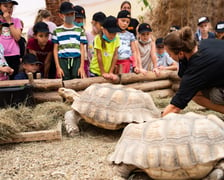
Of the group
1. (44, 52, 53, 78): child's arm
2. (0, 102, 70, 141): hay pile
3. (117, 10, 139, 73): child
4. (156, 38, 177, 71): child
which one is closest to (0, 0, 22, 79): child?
(44, 52, 53, 78): child's arm

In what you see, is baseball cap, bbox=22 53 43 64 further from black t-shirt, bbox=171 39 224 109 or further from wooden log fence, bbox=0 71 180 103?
black t-shirt, bbox=171 39 224 109

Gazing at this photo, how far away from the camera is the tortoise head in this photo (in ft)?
15.9

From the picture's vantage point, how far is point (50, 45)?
221 inches

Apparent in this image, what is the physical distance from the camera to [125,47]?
576cm

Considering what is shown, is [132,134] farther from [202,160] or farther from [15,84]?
[15,84]

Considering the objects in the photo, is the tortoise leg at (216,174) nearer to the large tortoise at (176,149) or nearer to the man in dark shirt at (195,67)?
the large tortoise at (176,149)

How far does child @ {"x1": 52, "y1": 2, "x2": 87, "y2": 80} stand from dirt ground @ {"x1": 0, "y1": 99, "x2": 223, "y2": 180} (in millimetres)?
1462

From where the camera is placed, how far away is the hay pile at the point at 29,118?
12.9 feet

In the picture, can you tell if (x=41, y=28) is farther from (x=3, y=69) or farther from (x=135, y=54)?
(x=135, y=54)

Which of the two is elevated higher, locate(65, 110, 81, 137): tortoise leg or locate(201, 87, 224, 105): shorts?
locate(201, 87, 224, 105): shorts

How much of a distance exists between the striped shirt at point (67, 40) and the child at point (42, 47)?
202 millimetres

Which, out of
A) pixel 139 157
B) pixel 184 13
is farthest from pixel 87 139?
pixel 184 13

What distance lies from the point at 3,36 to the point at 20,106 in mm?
1402

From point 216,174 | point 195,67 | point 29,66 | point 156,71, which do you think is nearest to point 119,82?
point 156,71
